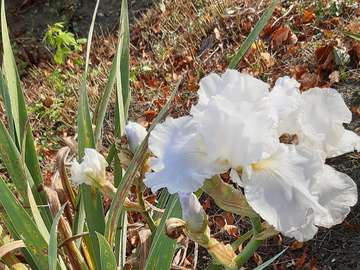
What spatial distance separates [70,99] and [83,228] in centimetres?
164

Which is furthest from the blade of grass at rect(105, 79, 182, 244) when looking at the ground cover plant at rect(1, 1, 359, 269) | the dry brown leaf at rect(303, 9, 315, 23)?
the dry brown leaf at rect(303, 9, 315, 23)

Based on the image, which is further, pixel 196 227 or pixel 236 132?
pixel 196 227

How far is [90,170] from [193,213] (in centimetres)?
A: 30

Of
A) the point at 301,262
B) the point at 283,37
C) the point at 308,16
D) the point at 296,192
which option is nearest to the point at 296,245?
the point at 301,262

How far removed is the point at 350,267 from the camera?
1939 millimetres

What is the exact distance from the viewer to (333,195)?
3.53ft

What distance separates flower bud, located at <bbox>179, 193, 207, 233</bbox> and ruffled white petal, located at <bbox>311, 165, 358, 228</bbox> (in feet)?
0.68

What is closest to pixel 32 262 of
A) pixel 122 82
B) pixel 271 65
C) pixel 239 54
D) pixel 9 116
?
pixel 9 116

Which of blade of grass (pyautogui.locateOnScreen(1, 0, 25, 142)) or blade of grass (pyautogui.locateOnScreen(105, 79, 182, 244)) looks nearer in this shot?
blade of grass (pyautogui.locateOnScreen(105, 79, 182, 244))

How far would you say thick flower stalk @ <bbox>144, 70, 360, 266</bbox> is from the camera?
103 cm

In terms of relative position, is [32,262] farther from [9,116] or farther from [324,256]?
[324,256]

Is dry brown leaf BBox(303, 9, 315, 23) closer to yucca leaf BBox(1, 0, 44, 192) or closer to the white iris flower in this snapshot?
yucca leaf BBox(1, 0, 44, 192)

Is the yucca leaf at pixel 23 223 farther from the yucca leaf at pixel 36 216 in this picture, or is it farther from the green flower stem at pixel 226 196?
the green flower stem at pixel 226 196

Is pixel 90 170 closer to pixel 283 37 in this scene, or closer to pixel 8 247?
pixel 8 247
